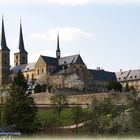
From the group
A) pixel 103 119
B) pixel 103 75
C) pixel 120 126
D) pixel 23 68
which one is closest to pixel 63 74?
pixel 103 75

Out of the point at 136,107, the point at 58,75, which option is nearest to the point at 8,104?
the point at 136,107

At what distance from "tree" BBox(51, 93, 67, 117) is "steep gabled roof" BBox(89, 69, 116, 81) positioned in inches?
1335

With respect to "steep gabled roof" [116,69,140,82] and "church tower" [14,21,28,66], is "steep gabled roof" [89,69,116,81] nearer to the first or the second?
"steep gabled roof" [116,69,140,82]

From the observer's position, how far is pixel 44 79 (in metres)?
103

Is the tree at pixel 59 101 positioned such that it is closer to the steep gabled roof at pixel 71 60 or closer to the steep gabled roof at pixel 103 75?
the steep gabled roof at pixel 71 60

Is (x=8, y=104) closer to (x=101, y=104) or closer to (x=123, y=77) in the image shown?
(x=101, y=104)

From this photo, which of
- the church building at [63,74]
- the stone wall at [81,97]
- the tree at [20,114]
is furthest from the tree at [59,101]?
the tree at [20,114]

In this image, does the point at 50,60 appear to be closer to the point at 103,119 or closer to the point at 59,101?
the point at 59,101

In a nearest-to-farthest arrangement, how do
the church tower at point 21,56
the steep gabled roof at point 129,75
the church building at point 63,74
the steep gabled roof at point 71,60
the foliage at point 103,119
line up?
the foliage at point 103,119
the church building at point 63,74
the steep gabled roof at point 71,60
the steep gabled roof at point 129,75
the church tower at point 21,56

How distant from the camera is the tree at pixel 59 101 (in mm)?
65250

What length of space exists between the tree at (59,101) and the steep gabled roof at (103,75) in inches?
1335

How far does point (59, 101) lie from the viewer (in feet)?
230

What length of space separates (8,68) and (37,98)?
39.0 meters

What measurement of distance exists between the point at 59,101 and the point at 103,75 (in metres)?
40.1
